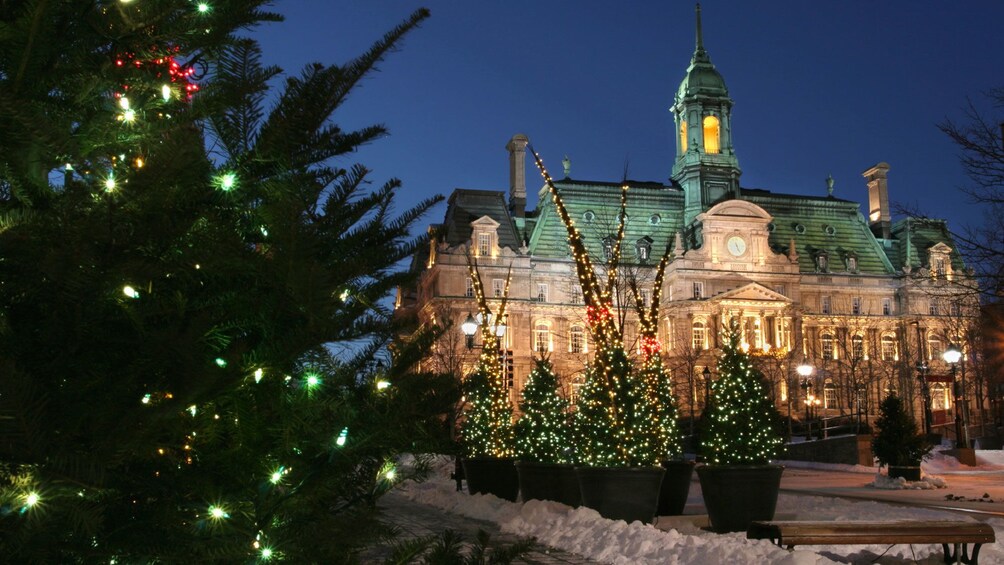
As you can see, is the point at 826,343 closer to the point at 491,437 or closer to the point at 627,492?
the point at 491,437

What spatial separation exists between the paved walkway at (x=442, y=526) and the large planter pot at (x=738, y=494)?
8.87 feet

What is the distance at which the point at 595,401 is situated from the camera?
15141mm

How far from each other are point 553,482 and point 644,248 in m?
55.3

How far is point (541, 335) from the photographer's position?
70000 millimetres

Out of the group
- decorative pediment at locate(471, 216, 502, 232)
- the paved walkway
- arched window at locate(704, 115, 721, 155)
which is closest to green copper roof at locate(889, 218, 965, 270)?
arched window at locate(704, 115, 721, 155)

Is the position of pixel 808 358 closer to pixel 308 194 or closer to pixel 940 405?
pixel 940 405

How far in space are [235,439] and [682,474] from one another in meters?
14.4

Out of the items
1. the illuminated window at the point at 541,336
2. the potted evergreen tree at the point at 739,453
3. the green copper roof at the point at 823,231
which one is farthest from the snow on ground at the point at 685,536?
the green copper roof at the point at 823,231

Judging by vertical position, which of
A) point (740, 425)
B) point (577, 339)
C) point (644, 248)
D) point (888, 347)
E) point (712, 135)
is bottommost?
point (740, 425)

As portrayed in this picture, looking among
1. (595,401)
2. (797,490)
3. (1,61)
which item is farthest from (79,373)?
(797,490)

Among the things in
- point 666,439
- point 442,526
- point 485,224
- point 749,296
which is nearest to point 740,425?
point 666,439

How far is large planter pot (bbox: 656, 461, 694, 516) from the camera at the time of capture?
16469mm

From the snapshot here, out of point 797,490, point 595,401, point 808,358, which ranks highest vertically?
point 808,358

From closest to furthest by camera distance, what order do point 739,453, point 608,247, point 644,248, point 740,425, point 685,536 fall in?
point 685,536
point 739,453
point 740,425
point 608,247
point 644,248
